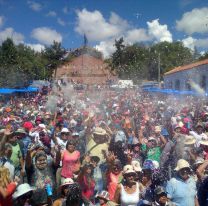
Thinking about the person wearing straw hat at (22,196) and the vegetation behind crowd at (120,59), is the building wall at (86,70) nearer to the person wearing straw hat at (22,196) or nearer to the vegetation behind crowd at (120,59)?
the vegetation behind crowd at (120,59)

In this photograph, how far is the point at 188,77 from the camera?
38.6m

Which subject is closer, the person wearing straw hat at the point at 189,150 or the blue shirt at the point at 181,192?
the blue shirt at the point at 181,192

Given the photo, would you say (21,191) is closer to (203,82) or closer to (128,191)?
(128,191)

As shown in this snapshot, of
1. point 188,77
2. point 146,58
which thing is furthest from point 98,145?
point 146,58

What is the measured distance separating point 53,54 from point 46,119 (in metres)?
68.8

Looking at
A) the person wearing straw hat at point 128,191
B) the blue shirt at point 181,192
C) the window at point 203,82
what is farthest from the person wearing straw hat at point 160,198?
the window at point 203,82

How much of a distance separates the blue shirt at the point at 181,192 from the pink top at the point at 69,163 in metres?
1.69

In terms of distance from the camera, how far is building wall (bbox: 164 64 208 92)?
33.3m

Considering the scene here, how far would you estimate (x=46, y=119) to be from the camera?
42.2 ft

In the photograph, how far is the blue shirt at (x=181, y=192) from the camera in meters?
5.05

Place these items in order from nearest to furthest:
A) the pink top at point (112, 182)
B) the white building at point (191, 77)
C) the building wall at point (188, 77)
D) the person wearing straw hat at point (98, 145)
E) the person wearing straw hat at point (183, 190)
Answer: the person wearing straw hat at point (183, 190) → the pink top at point (112, 182) → the person wearing straw hat at point (98, 145) → the building wall at point (188, 77) → the white building at point (191, 77)

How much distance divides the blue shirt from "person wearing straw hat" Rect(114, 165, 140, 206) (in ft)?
1.56

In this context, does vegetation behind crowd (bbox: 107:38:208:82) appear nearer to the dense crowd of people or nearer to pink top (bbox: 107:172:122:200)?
the dense crowd of people

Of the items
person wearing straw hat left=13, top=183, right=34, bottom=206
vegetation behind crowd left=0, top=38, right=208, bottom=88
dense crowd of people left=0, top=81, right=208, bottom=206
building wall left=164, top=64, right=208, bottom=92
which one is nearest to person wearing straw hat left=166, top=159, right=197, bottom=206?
dense crowd of people left=0, top=81, right=208, bottom=206
